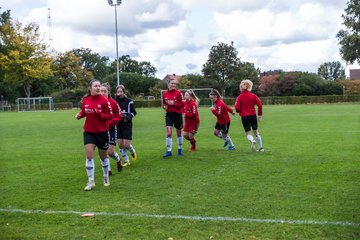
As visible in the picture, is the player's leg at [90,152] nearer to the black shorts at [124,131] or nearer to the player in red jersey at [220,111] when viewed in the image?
the black shorts at [124,131]

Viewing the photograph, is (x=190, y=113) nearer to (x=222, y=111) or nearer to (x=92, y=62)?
(x=222, y=111)

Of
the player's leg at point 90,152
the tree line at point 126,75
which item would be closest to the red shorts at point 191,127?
the player's leg at point 90,152

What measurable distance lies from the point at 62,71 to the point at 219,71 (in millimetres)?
34287

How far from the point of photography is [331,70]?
155 m

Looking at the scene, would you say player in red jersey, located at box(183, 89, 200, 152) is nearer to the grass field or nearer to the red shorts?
the red shorts

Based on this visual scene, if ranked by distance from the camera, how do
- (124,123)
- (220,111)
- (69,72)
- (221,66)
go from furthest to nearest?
(69,72) < (221,66) < (220,111) < (124,123)

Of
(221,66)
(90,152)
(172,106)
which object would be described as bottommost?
(90,152)

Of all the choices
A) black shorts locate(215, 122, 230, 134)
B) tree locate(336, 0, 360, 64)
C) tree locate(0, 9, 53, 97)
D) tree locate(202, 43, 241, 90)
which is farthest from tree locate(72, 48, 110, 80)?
black shorts locate(215, 122, 230, 134)

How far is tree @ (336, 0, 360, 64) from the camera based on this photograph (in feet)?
211

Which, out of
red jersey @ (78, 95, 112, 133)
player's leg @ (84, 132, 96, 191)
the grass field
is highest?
red jersey @ (78, 95, 112, 133)

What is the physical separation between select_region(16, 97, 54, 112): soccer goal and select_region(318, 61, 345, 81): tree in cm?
10818

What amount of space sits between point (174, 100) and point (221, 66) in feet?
262

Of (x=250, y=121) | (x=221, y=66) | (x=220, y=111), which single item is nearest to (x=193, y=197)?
(x=250, y=121)

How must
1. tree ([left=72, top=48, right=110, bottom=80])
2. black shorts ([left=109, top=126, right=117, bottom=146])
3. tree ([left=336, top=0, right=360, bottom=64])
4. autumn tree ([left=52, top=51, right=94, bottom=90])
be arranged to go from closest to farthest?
black shorts ([left=109, top=126, right=117, bottom=146]), tree ([left=336, top=0, right=360, bottom=64]), autumn tree ([left=52, top=51, right=94, bottom=90]), tree ([left=72, top=48, right=110, bottom=80])
